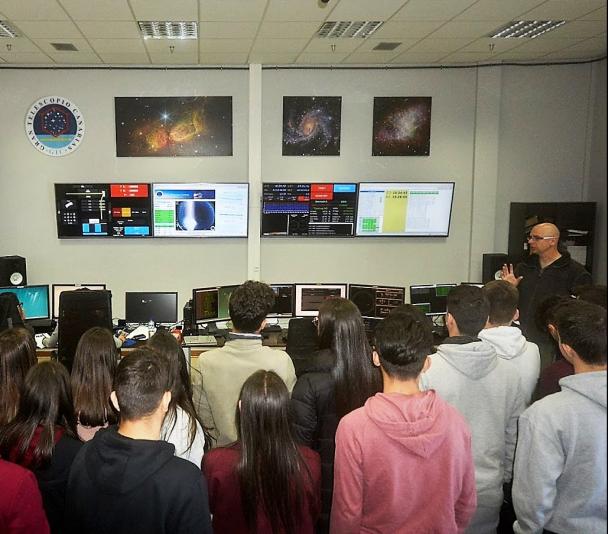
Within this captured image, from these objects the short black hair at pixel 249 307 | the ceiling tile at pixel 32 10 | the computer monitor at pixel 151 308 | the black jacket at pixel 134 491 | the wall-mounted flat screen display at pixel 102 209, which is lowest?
the computer monitor at pixel 151 308

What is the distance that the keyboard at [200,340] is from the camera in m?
4.41

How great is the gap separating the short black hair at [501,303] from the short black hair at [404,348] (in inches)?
38.7

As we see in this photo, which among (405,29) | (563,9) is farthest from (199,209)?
(563,9)

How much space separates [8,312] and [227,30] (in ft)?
9.66

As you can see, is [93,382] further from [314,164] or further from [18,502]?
[314,164]

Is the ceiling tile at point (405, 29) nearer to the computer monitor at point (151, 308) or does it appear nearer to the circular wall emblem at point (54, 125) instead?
the computer monitor at point (151, 308)

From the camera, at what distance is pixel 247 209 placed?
559cm

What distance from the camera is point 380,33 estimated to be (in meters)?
4.43

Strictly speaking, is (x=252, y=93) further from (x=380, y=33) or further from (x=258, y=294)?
(x=258, y=294)

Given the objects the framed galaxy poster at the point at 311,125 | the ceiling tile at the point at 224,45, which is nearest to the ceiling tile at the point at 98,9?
the ceiling tile at the point at 224,45

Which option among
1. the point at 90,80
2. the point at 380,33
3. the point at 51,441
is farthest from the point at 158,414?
the point at 90,80

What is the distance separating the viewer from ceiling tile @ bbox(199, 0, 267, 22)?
3.64 meters

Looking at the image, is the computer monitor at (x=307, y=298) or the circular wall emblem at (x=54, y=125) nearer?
the computer monitor at (x=307, y=298)

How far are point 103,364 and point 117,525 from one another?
1.11 meters
